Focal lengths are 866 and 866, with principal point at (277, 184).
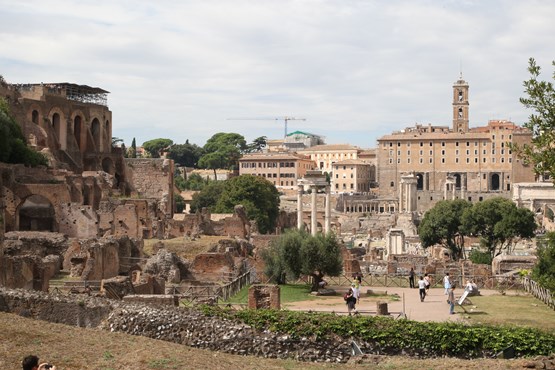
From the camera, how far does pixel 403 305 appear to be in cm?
2342

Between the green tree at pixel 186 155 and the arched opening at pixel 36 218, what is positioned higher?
the green tree at pixel 186 155

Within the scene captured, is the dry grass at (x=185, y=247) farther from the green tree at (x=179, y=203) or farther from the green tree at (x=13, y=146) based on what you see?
the green tree at (x=179, y=203)

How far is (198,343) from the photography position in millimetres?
14875

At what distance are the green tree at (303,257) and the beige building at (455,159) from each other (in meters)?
90.6

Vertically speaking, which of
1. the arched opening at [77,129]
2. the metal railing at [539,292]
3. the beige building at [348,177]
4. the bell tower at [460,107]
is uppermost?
the bell tower at [460,107]

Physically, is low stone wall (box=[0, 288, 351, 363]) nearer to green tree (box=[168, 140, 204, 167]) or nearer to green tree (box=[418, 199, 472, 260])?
green tree (box=[418, 199, 472, 260])

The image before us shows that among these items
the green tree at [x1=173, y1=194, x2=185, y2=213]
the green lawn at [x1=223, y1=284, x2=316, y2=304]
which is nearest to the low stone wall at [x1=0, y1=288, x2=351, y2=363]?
the green lawn at [x1=223, y1=284, x2=316, y2=304]

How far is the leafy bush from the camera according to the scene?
15453mm

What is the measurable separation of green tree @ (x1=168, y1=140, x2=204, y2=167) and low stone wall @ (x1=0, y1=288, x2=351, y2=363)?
12583 centimetres

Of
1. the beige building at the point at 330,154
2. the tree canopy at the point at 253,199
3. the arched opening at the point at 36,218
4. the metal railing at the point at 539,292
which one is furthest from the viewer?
the beige building at the point at 330,154

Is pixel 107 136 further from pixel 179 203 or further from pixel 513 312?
pixel 513 312

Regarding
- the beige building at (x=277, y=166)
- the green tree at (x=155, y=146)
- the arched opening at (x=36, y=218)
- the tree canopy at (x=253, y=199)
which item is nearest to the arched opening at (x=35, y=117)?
the arched opening at (x=36, y=218)

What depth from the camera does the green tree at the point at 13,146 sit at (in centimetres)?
4231

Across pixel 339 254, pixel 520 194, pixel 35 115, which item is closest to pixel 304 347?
pixel 339 254
